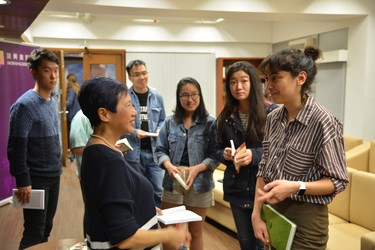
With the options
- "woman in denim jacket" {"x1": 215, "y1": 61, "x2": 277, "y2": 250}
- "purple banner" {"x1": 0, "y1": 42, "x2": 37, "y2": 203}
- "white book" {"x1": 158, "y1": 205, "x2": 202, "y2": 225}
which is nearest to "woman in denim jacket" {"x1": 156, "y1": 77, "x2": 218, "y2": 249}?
"woman in denim jacket" {"x1": 215, "y1": 61, "x2": 277, "y2": 250}

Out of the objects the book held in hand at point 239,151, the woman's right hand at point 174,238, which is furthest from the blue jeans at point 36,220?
the woman's right hand at point 174,238

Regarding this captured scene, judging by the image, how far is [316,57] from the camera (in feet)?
4.94

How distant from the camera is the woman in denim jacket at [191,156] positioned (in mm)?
2279

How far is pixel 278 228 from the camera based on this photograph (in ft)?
4.70

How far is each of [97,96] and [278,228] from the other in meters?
0.90

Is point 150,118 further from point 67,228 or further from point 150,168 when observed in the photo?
point 67,228

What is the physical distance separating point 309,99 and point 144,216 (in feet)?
2.65

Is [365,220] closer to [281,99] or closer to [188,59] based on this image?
[281,99]

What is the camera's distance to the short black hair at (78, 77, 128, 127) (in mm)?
1179

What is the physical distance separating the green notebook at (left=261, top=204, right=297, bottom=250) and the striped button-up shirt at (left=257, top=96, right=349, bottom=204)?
4.3 inches

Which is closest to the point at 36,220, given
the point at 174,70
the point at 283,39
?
the point at 174,70

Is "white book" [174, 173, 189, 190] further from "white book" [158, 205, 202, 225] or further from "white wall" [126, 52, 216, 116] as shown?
"white wall" [126, 52, 216, 116]

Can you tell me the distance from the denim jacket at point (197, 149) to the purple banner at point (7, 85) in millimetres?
2886

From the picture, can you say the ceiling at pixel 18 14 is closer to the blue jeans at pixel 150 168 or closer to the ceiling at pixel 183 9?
the ceiling at pixel 183 9
